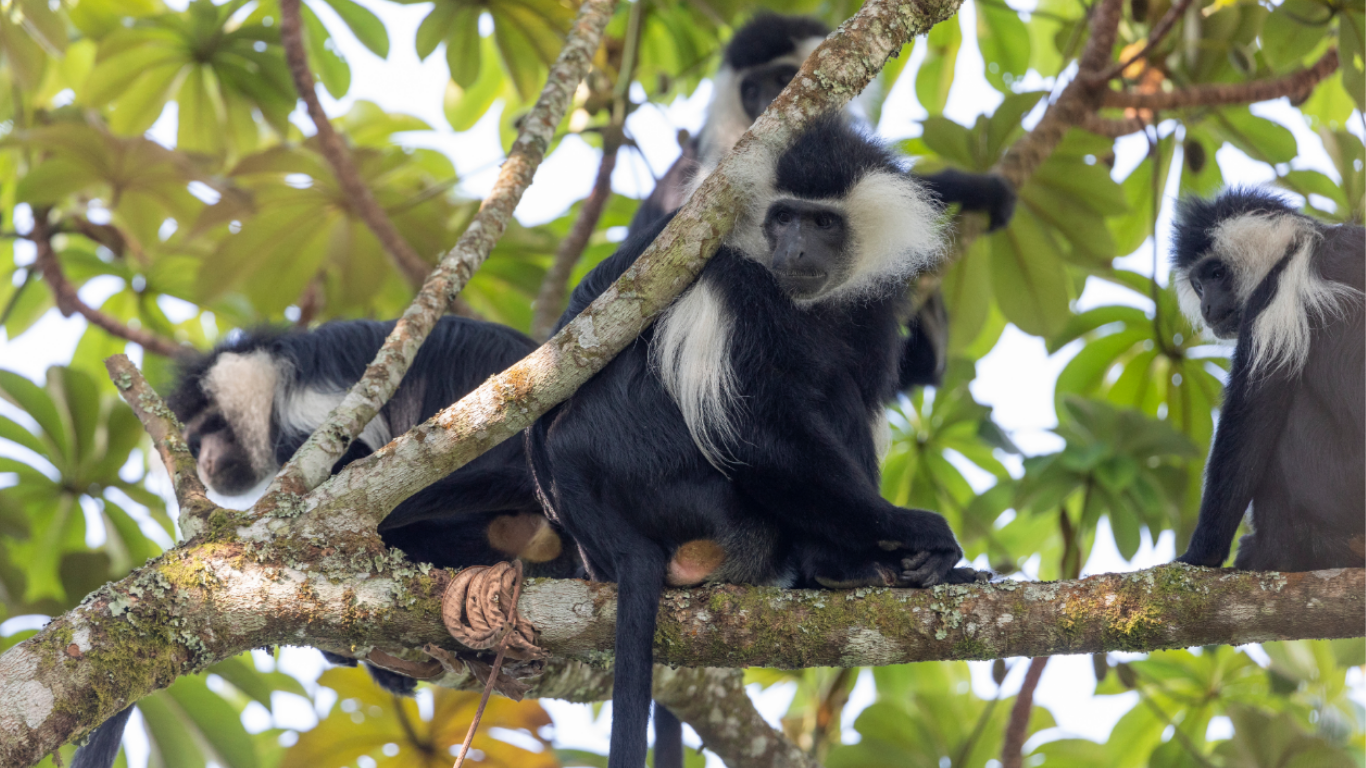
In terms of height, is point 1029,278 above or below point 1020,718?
above

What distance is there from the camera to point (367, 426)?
121 inches

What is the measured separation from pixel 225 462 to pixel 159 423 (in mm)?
910

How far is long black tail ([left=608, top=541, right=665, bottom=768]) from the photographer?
2018mm

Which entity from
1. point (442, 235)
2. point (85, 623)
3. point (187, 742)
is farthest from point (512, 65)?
point (85, 623)

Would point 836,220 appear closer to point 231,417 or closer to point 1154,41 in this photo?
point 1154,41

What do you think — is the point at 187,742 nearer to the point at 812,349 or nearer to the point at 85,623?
the point at 85,623

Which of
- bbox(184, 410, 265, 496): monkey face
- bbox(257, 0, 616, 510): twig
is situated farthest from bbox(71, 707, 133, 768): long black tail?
bbox(184, 410, 265, 496): monkey face

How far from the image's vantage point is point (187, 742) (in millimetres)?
3527

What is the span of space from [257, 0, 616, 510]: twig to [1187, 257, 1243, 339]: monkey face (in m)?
1.73

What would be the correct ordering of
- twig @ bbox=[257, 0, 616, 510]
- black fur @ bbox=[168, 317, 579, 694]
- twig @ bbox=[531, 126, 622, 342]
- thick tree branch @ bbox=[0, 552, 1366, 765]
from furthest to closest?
twig @ bbox=[531, 126, 622, 342] < black fur @ bbox=[168, 317, 579, 694] < twig @ bbox=[257, 0, 616, 510] < thick tree branch @ bbox=[0, 552, 1366, 765]

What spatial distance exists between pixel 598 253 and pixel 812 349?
224cm

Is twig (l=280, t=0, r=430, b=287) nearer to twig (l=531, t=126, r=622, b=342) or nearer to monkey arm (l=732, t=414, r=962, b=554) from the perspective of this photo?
twig (l=531, t=126, r=622, b=342)

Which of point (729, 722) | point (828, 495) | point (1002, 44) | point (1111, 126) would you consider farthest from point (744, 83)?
point (828, 495)

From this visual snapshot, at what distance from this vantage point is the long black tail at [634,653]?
2.02 m
